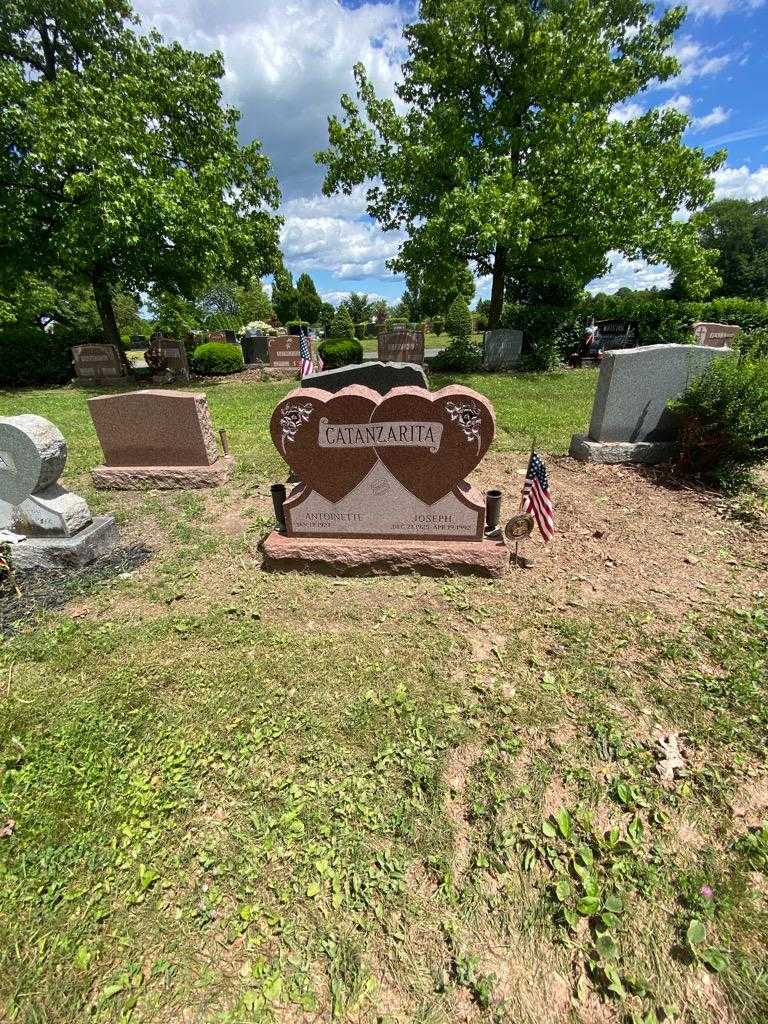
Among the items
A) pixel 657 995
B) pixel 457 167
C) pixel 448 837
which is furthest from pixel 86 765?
pixel 457 167

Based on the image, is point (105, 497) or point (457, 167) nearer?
point (105, 497)

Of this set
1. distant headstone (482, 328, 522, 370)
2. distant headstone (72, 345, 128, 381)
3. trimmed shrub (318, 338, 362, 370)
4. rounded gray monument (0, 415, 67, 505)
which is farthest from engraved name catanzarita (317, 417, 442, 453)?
distant headstone (72, 345, 128, 381)

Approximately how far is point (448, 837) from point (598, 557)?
3.07 meters

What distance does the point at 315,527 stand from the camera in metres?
4.27

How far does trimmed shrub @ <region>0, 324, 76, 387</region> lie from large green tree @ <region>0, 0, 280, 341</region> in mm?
1890

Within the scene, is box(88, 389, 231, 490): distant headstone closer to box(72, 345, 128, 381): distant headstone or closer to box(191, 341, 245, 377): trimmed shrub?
box(72, 345, 128, 381): distant headstone

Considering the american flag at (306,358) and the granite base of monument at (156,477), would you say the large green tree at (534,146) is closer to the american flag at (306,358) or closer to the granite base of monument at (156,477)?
the american flag at (306,358)

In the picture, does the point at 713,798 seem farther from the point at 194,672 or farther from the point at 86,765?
the point at 86,765

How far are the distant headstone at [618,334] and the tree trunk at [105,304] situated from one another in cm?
1832

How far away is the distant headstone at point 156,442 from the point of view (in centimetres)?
588

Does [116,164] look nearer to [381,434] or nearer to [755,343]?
[381,434]

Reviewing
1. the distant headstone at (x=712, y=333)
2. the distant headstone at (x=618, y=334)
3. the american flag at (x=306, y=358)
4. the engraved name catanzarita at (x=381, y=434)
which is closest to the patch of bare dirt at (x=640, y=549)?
the engraved name catanzarita at (x=381, y=434)

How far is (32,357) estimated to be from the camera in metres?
15.1

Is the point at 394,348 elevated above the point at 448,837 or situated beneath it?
elevated above
